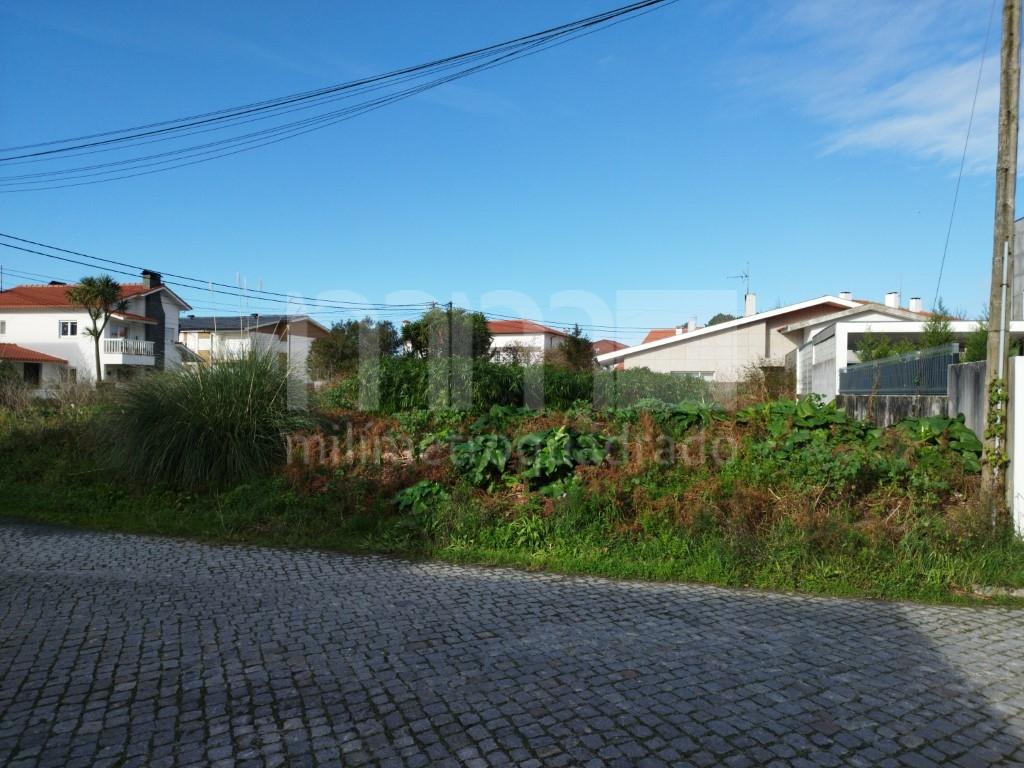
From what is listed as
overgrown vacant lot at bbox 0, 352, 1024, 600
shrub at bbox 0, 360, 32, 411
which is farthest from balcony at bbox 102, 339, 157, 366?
overgrown vacant lot at bbox 0, 352, 1024, 600

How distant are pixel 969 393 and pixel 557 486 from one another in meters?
4.60

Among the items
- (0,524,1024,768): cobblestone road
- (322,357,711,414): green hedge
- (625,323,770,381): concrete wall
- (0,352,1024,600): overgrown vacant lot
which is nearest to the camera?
(0,524,1024,768): cobblestone road

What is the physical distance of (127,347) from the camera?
1655 inches

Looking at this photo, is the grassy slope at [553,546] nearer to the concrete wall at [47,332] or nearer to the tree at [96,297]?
the tree at [96,297]

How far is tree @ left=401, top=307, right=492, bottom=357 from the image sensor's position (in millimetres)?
19734

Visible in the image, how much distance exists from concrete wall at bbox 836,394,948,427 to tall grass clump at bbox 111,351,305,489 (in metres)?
7.39

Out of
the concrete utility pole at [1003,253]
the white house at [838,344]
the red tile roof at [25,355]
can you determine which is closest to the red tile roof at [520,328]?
the red tile roof at [25,355]

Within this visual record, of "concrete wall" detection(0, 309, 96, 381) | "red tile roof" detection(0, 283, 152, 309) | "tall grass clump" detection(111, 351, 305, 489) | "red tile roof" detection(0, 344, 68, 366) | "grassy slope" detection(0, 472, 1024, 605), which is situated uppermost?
"red tile roof" detection(0, 283, 152, 309)

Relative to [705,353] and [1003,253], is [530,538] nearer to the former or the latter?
[1003,253]

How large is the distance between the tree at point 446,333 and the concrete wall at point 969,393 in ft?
37.4

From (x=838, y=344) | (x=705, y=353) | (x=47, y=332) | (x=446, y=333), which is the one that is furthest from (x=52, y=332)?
(x=838, y=344)

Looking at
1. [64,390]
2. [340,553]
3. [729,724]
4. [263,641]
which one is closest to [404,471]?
[340,553]

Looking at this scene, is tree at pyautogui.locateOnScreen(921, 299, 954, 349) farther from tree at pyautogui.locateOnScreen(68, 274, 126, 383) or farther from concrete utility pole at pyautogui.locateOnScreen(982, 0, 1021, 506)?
tree at pyautogui.locateOnScreen(68, 274, 126, 383)

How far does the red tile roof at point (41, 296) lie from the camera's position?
42.2 meters
